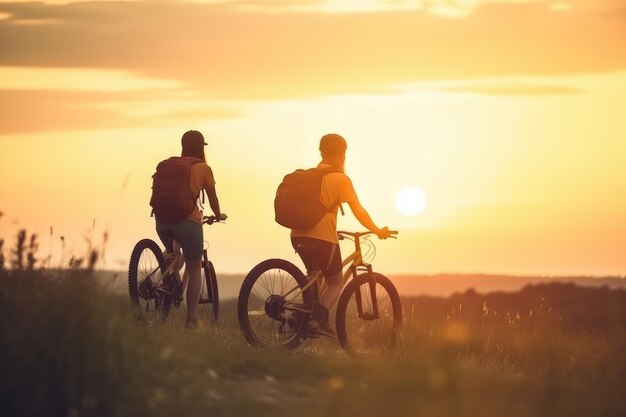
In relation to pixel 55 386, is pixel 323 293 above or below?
above

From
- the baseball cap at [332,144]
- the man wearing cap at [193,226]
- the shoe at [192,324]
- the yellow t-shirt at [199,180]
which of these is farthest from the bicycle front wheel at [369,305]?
the yellow t-shirt at [199,180]

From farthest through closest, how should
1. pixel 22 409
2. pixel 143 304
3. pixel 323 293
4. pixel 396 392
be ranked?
pixel 143 304
pixel 323 293
pixel 396 392
pixel 22 409

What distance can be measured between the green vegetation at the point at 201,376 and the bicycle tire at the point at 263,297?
0.29m

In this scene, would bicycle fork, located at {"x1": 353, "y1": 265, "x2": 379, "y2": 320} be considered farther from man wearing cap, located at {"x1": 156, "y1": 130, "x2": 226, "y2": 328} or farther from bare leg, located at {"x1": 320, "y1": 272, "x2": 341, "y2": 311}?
man wearing cap, located at {"x1": 156, "y1": 130, "x2": 226, "y2": 328}

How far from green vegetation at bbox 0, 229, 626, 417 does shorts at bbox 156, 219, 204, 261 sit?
989mm

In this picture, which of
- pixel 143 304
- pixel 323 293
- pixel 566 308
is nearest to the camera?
pixel 323 293

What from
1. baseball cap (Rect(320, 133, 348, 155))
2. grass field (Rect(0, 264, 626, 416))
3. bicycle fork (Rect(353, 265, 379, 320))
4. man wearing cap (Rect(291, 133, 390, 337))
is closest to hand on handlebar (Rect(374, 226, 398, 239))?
man wearing cap (Rect(291, 133, 390, 337))

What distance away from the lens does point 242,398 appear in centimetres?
966

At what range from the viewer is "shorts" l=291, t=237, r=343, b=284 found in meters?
12.9

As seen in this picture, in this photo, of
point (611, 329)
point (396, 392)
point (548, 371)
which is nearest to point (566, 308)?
point (611, 329)

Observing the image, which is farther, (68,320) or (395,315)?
(395,315)

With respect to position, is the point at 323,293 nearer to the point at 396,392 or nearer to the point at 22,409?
the point at 396,392

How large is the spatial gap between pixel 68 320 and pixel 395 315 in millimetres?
4834

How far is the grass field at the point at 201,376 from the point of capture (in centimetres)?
921
